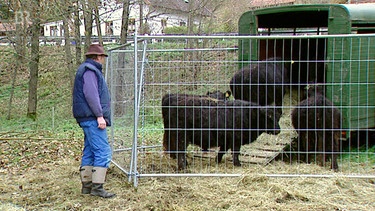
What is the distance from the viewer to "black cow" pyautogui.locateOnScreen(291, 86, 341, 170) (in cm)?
771

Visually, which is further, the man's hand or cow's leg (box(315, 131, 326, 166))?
cow's leg (box(315, 131, 326, 166))

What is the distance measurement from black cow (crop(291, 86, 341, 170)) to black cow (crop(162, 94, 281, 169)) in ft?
1.71

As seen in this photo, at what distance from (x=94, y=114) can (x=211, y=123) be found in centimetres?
247

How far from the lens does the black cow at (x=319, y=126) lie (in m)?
7.71

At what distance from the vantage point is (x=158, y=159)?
338 inches

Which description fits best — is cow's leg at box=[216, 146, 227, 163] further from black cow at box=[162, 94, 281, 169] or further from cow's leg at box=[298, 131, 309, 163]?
cow's leg at box=[298, 131, 309, 163]

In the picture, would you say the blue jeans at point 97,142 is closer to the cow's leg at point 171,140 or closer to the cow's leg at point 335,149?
the cow's leg at point 171,140

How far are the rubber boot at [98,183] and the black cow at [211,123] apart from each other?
66.5 inches

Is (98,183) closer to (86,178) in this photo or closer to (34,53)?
(86,178)

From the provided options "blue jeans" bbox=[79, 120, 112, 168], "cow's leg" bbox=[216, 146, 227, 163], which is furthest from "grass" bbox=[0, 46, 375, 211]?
"blue jeans" bbox=[79, 120, 112, 168]

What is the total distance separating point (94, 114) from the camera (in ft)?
20.7

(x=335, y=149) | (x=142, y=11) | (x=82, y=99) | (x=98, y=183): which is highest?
(x=142, y=11)

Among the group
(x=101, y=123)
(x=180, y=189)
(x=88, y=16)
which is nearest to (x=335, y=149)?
(x=180, y=189)

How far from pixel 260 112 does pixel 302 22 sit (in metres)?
4.74
